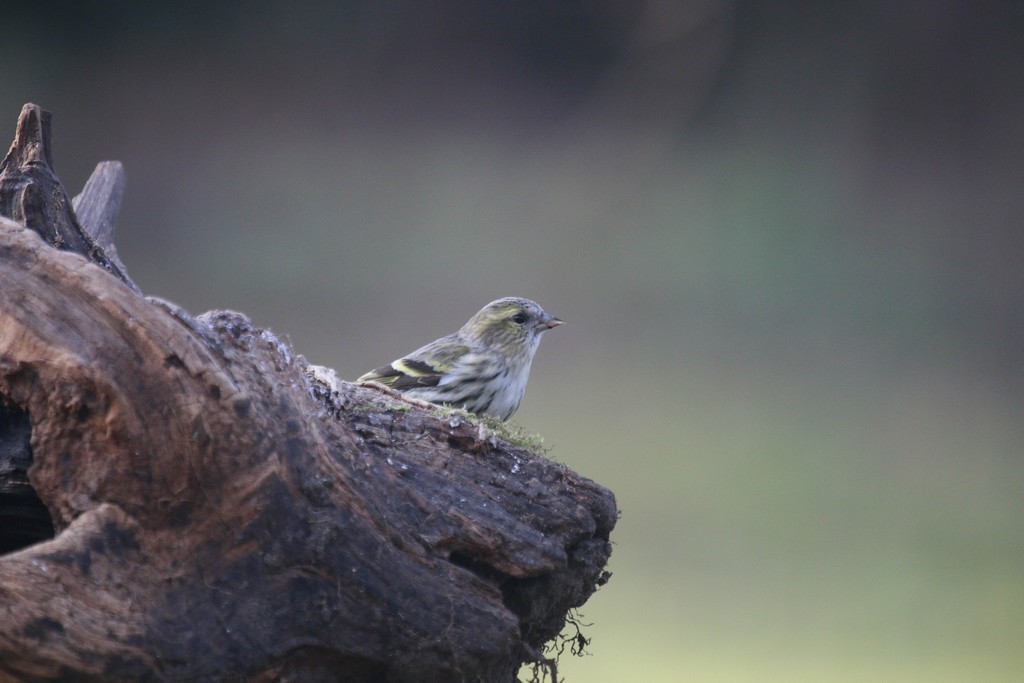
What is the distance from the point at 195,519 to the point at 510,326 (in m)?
1.90

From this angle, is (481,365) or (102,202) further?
(481,365)

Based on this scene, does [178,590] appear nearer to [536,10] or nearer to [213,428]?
[213,428]

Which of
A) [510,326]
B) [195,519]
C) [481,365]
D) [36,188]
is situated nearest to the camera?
[195,519]

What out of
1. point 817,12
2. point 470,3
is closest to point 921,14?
point 817,12

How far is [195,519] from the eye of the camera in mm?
1392

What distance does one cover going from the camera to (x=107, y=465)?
139 centimetres

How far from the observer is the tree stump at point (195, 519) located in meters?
1.32

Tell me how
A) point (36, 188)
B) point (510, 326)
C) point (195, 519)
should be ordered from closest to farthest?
point (195, 519) → point (36, 188) → point (510, 326)

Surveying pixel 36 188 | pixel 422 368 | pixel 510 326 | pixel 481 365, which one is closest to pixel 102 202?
pixel 36 188

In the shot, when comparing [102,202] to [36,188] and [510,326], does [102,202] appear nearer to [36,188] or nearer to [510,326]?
[36,188]

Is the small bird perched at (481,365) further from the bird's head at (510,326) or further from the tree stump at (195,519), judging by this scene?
the tree stump at (195,519)

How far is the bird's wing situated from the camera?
9.80ft

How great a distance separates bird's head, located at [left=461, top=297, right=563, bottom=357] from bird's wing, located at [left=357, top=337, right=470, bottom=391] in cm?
9

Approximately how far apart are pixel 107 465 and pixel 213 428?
162 millimetres
